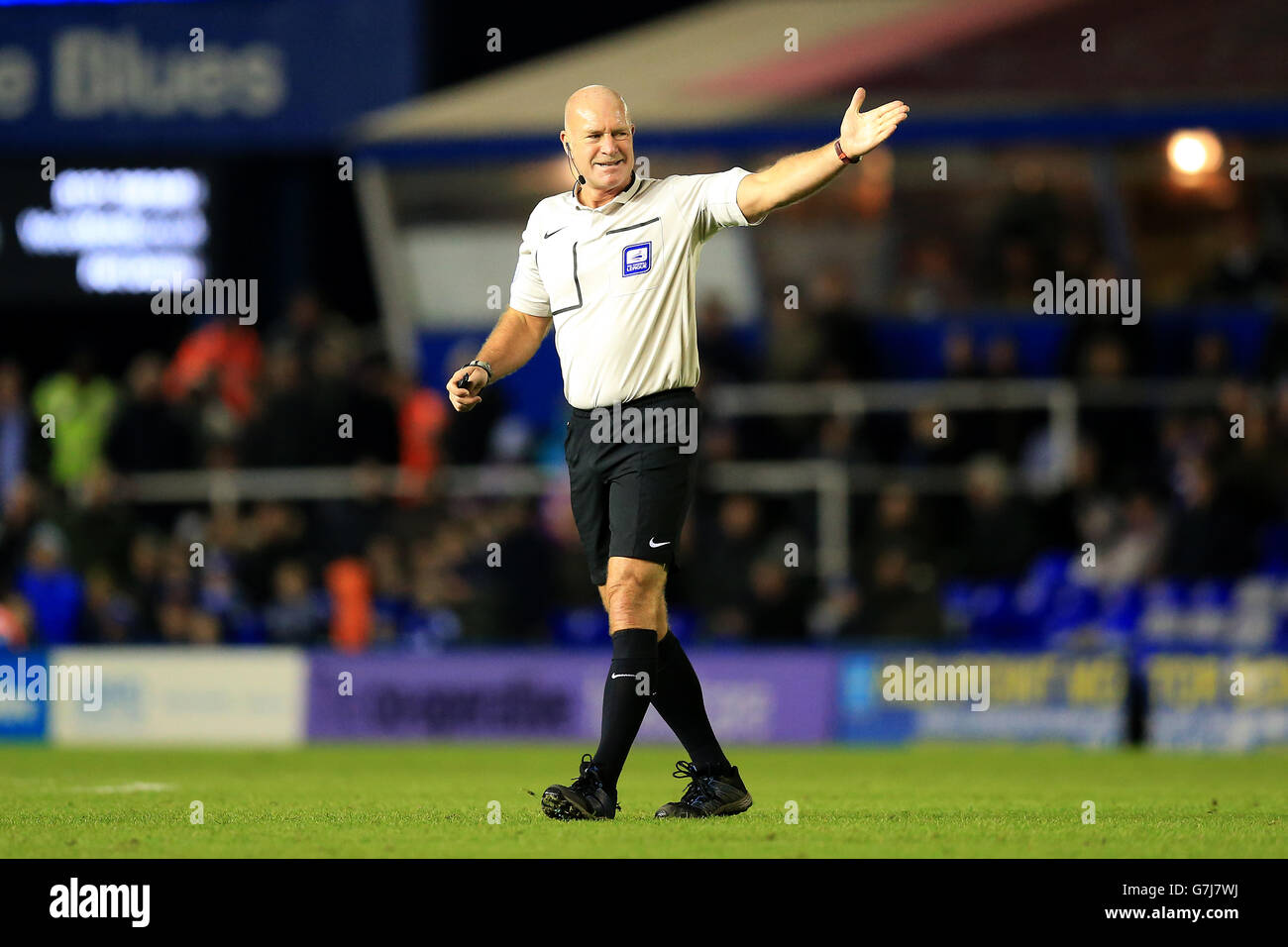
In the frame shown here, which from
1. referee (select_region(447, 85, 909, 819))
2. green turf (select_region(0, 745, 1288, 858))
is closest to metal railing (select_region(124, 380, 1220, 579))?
green turf (select_region(0, 745, 1288, 858))

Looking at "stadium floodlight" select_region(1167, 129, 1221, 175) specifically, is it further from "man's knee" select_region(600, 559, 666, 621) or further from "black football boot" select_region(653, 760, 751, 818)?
"man's knee" select_region(600, 559, 666, 621)

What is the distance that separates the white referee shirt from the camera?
7.80 meters

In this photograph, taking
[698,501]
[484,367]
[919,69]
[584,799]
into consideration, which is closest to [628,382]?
[484,367]

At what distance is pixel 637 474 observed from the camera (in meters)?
7.73

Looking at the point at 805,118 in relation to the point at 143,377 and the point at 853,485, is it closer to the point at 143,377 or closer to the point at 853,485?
the point at 853,485

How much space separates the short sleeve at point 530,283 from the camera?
321 inches

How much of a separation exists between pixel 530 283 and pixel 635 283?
0.57 m

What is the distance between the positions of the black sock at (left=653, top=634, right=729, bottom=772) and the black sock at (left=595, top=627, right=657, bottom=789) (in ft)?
0.80

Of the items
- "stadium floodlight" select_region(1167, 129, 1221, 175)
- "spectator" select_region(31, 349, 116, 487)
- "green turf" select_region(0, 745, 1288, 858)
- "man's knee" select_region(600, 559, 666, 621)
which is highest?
"stadium floodlight" select_region(1167, 129, 1221, 175)

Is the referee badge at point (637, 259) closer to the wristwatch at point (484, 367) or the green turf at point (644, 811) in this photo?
the wristwatch at point (484, 367)

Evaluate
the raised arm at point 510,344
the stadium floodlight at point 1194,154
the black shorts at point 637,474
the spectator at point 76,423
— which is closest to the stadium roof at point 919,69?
the stadium floodlight at point 1194,154

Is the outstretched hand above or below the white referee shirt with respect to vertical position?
above

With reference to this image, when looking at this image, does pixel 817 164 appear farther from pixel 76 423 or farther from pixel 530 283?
pixel 76 423

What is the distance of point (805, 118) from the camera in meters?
20.0
